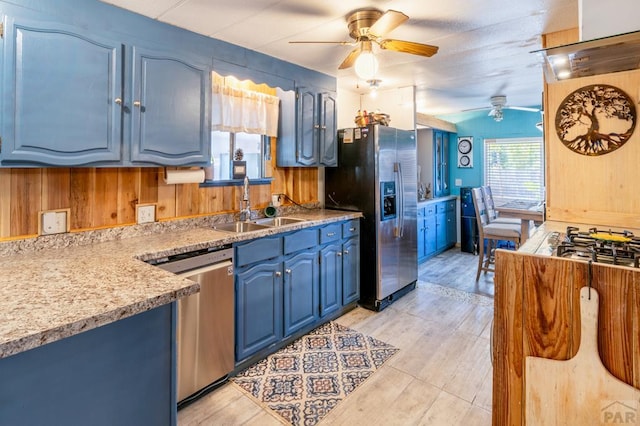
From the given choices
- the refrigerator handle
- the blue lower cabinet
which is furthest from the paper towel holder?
the refrigerator handle

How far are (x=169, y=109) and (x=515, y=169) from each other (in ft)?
17.3

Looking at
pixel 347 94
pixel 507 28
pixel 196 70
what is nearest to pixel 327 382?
pixel 196 70

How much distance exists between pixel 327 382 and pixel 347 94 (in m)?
3.14

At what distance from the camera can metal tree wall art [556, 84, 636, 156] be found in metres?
2.13

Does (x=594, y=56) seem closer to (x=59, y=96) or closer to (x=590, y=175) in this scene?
(x=590, y=175)

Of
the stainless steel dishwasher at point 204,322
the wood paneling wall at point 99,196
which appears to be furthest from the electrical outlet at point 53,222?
the stainless steel dishwasher at point 204,322

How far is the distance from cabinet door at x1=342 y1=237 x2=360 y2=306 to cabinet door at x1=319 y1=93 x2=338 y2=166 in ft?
2.73

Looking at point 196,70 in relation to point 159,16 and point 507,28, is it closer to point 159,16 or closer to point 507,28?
point 159,16

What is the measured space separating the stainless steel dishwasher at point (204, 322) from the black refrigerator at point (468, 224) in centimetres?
459

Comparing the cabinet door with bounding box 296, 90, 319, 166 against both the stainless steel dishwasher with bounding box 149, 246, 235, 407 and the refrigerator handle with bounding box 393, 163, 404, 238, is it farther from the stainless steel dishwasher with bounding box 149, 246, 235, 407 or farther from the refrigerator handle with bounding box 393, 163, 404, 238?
the stainless steel dishwasher with bounding box 149, 246, 235, 407

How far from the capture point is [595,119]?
2227 mm

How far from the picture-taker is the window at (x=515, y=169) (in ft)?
17.5

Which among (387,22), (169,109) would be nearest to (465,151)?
(387,22)

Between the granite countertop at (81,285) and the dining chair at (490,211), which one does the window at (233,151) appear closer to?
the granite countertop at (81,285)
